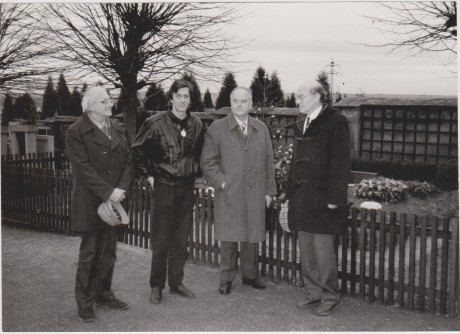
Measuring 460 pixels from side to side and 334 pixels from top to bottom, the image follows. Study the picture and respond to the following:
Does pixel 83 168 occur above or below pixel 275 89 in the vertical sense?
below

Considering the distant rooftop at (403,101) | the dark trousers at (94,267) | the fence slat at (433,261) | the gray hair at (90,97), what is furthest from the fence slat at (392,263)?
the distant rooftop at (403,101)

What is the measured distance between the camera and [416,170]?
1705 centimetres

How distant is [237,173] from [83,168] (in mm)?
1548

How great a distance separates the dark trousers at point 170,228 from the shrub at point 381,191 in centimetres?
824

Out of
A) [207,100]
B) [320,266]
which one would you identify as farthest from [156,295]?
[207,100]

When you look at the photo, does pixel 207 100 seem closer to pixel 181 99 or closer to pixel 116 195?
pixel 181 99

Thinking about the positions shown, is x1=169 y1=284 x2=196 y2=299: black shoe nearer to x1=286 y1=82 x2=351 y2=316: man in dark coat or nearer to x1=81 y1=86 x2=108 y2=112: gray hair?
x1=286 y1=82 x2=351 y2=316: man in dark coat

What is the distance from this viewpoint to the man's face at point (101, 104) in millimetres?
4391

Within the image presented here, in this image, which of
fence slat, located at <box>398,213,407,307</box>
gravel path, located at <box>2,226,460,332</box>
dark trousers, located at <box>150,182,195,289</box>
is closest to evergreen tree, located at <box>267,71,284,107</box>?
gravel path, located at <box>2,226,460,332</box>

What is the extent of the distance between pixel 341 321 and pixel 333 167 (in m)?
1.38

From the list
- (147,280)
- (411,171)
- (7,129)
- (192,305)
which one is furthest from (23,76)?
(411,171)

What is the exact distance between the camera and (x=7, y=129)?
615 inches

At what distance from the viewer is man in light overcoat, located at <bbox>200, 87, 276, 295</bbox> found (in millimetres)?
5082

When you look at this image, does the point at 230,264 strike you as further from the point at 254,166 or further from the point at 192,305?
the point at 254,166
